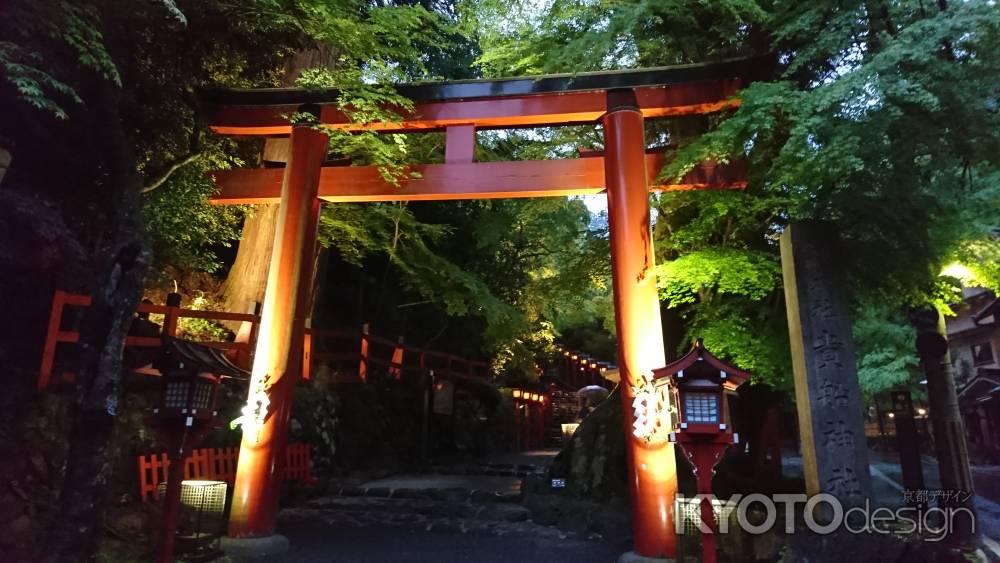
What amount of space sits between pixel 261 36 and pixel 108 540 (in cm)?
761

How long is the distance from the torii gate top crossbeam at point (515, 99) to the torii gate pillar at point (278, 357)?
2.72ft

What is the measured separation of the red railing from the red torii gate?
1362 millimetres

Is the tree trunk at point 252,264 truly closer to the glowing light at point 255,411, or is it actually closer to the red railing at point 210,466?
the red railing at point 210,466

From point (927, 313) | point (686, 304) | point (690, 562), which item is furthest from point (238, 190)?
point (927, 313)

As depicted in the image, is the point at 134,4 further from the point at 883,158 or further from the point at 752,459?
the point at 752,459

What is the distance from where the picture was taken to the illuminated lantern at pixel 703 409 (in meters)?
5.18

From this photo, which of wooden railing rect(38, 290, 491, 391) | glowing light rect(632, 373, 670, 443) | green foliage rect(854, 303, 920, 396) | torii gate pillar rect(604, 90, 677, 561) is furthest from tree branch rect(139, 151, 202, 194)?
green foliage rect(854, 303, 920, 396)

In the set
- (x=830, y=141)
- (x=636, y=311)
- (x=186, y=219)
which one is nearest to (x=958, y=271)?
(x=830, y=141)

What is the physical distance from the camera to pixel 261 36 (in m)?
8.83

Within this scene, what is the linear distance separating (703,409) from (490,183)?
478cm

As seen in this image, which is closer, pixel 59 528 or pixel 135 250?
pixel 59 528

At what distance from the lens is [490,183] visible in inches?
332

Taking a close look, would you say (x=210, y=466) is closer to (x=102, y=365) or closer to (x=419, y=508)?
(x=419, y=508)

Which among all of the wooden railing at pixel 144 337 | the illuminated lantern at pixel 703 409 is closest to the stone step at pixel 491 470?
the wooden railing at pixel 144 337
